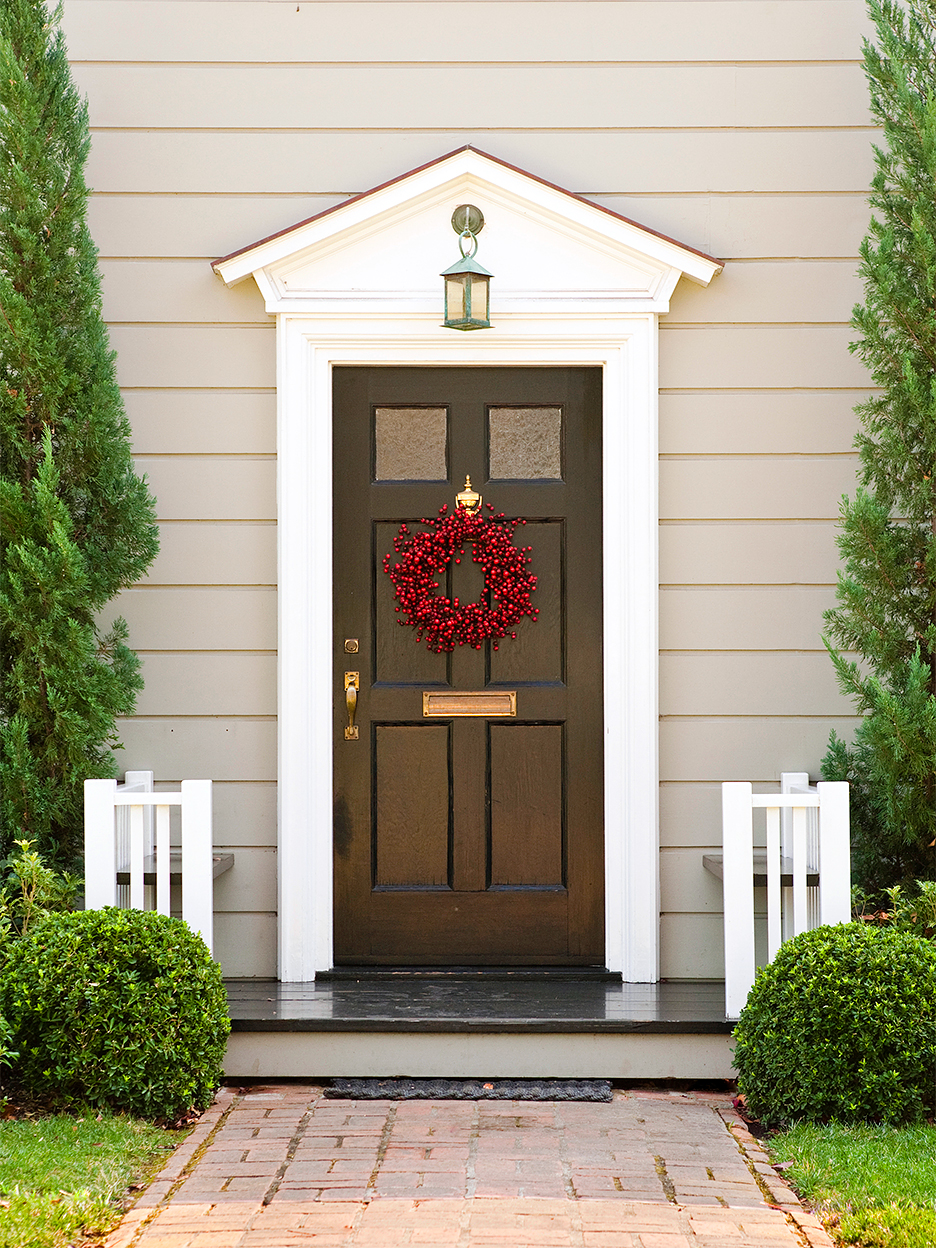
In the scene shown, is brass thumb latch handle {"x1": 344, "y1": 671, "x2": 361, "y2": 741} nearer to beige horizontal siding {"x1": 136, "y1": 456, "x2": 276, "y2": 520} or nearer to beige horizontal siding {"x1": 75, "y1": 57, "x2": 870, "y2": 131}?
beige horizontal siding {"x1": 136, "y1": 456, "x2": 276, "y2": 520}

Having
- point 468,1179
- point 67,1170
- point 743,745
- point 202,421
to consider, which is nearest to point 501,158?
point 202,421

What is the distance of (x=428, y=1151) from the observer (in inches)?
119

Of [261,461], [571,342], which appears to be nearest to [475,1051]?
[261,461]

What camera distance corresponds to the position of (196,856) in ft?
12.0

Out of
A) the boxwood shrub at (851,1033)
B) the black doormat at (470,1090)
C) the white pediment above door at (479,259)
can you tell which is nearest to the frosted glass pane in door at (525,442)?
the white pediment above door at (479,259)

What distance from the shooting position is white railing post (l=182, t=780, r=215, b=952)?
11.9 feet

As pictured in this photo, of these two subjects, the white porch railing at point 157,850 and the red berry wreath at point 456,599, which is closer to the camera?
the white porch railing at point 157,850

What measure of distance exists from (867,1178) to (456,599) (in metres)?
2.18

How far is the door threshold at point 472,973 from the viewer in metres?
4.09

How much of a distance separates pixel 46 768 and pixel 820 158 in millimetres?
3275

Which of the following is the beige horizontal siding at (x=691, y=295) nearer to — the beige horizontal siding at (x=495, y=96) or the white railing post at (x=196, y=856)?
the beige horizontal siding at (x=495, y=96)

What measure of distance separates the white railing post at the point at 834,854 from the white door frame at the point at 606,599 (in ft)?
2.17

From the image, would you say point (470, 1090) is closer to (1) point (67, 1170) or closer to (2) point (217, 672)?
(1) point (67, 1170)

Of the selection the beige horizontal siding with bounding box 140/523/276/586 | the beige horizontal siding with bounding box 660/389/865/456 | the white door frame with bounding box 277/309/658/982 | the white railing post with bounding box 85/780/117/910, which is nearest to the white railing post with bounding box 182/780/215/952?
the white railing post with bounding box 85/780/117/910
